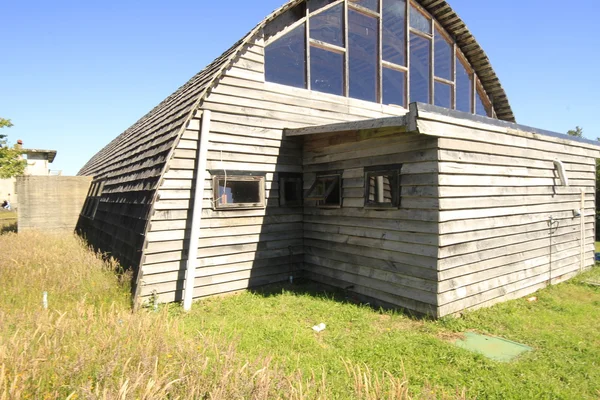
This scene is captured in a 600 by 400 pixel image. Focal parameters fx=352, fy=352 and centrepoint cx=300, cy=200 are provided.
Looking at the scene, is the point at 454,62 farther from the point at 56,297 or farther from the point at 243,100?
the point at 56,297

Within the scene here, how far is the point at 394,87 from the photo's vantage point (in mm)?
10641

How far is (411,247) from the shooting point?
245 inches

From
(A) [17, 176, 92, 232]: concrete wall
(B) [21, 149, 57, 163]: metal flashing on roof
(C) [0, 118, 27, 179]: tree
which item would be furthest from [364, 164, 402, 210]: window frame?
(B) [21, 149, 57, 163]: metal flashing on roof

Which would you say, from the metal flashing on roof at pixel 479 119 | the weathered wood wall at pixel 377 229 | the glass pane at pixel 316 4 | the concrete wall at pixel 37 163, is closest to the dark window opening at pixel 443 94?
the metal flashing on roof at pixel 479 119

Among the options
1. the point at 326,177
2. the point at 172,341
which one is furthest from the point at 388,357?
the point at 326,177

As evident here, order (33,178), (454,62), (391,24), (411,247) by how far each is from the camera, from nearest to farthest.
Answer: (411,247) → (391,24) → (454,62) → (33,178)

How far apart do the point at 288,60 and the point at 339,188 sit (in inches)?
138

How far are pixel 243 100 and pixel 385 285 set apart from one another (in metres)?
4.88

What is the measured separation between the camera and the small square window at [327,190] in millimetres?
7746

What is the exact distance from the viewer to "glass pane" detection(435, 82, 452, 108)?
1159cm

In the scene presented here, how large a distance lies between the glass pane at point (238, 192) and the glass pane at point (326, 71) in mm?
3181

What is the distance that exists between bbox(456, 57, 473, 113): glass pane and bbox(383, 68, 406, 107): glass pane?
107 inches

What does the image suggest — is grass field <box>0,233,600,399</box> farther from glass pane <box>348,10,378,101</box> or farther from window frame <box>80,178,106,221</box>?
glass pane <box>348,10,378,101</box>

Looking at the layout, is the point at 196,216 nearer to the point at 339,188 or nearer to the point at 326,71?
the point at 339,188
